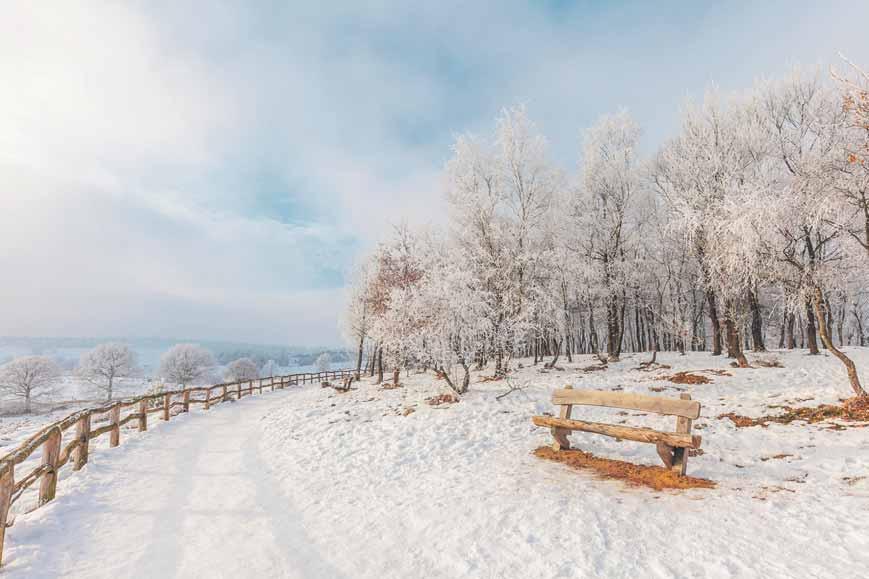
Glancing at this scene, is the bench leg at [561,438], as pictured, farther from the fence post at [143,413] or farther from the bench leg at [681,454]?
the fence post at [143,413]

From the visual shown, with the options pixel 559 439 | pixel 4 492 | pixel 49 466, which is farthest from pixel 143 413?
pixel 559 439

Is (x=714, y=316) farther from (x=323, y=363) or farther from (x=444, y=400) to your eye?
(x=323, y=363)

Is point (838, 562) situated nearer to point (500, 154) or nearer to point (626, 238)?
point (500, 154)

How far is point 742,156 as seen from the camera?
1617 cm

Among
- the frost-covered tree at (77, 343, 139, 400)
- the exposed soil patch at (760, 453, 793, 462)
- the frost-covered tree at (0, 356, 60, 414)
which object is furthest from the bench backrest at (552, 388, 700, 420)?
the frost-covered tree at (77, 343, 139, 400)

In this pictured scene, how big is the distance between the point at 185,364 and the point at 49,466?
2194 inches

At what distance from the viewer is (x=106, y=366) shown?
4841cm

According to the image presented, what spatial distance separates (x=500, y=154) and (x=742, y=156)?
9843mm

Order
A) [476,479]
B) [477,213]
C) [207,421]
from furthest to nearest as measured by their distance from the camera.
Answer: [477,213]
[207,421]
[476,479]

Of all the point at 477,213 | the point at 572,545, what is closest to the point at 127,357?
the point at 477,213

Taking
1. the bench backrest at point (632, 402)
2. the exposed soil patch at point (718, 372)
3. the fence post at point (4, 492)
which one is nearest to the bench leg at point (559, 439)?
the bench backrest at point (632, 402)

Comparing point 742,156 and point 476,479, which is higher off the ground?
point 742,156

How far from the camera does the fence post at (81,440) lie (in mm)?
7863

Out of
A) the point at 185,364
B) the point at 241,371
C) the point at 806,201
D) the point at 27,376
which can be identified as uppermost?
the point at 806,201
